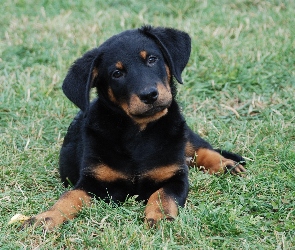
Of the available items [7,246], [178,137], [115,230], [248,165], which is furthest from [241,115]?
[7,246]

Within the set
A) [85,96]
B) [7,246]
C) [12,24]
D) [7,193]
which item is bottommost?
[12,24]

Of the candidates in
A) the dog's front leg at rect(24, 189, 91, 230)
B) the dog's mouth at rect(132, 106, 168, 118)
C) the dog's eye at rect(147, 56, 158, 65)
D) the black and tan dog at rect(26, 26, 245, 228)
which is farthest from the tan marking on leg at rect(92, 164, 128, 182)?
the dog's eye at rect(147, 56, 158, 65)

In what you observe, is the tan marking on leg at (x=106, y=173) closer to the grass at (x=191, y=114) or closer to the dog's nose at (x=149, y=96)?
the grass at (x=191, y=114)

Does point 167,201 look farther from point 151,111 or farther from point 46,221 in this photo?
point 46,221

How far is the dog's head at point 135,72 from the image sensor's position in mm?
4004

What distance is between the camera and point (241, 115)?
231 inches

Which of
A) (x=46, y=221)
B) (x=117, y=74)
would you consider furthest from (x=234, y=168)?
(x=46, y=221)

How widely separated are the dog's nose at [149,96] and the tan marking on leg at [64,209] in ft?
2.49

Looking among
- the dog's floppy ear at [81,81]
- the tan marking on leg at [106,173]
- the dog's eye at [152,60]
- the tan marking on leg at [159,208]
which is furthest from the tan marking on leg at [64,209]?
the dog's eye at [152,60]

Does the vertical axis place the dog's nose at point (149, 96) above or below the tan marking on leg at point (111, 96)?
above

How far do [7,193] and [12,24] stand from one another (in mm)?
4201

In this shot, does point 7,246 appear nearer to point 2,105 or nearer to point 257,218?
point 257,218

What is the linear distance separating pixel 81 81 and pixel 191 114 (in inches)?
76.1

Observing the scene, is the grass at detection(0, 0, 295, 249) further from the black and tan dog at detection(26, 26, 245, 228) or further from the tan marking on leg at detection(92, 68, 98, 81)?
the tan marking on leg at detection(92, 68, 98, 81)
